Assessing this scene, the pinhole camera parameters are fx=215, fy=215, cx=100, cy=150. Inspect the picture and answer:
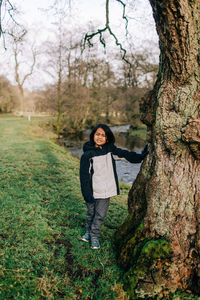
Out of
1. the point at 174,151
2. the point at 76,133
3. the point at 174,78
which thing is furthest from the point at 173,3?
the point at 76,133

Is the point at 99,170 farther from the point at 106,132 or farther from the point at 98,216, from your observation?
the point at 98,216

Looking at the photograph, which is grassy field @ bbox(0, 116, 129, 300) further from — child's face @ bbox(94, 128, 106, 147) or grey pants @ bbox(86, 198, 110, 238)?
child's face @ bbox(94, 128, 106, 147)

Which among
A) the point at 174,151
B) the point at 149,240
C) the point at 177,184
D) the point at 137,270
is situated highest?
the point at 174,151

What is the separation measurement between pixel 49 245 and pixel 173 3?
133 inches

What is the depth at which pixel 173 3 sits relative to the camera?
1971mm

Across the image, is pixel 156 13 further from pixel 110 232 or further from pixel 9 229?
pixel 9 229

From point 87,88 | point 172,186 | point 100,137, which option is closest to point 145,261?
point 172,186

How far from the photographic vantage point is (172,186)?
2553mm

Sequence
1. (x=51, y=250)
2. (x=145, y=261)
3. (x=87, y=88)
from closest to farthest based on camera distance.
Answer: (x=145, y=261)
(x=51, y=250)
(x=87, y=88)

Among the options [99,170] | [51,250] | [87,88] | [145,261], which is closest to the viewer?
[145,261]

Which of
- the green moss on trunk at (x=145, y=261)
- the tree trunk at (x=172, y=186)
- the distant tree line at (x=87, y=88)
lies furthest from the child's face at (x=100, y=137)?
the distant tree line at (x=87, y=88)

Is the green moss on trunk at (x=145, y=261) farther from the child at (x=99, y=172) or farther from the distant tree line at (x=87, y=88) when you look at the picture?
the distant tree line at (x=87, y=88)

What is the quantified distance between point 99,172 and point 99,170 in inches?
1.2

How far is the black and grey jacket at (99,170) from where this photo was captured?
10.6 ft
